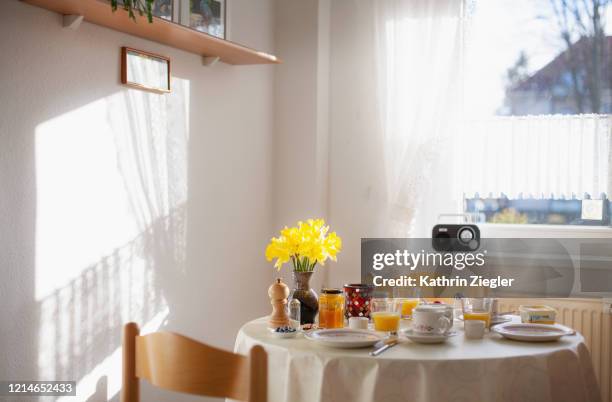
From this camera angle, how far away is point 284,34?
421cm

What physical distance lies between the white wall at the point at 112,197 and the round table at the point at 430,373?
2.84ft

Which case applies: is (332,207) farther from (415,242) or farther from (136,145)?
(136,145)

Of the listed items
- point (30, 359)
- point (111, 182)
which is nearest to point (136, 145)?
point (111, 182)

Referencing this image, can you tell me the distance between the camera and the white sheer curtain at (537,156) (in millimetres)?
3844

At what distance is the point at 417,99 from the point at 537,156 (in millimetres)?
709

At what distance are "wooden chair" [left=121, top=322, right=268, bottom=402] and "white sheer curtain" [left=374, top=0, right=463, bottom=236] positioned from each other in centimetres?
251

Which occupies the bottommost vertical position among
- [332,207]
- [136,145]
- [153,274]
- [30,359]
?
[30,359]

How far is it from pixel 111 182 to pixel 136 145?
23 centimetres

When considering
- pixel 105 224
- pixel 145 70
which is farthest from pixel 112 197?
pixel 145 70

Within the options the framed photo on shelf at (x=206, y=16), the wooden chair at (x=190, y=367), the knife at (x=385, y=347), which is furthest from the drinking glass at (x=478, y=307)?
the framed photo on shelf at (x=206, y=16)

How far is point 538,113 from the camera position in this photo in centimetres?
398

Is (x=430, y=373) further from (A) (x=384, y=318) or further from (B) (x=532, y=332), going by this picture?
(B) (x=532, y=332)

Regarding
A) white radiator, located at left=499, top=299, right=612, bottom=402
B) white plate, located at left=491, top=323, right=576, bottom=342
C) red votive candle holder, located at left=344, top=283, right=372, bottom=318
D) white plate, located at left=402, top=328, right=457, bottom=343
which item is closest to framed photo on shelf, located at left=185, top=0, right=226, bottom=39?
red votive candle holder, located at left=344, top=283, right=372, bottom=318

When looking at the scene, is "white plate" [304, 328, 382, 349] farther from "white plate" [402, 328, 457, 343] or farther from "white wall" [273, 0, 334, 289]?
"white wall" [273, 0, 334, 289]
